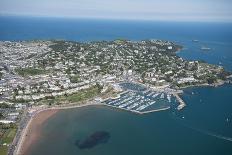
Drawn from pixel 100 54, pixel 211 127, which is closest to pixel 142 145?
pixel 211 127

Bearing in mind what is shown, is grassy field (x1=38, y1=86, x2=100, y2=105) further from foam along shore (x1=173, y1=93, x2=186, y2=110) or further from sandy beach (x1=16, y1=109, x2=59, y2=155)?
foam along shore (x1=173, y1=93, x2=186, y2=110)

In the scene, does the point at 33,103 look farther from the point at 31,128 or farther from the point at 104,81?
the point at 104,81

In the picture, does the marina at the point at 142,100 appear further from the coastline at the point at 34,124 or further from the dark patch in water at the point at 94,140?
the dark patch in water at the point at 94,140

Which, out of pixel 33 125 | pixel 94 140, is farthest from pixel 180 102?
pixel 33 125

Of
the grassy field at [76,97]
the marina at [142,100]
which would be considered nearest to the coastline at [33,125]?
the grassy field at [76,97]

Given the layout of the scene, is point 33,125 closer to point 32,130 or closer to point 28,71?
point 32,130

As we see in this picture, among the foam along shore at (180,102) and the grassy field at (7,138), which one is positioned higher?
the grassy field at (7,138)

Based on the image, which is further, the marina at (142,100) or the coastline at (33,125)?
the marina at (142,100)
